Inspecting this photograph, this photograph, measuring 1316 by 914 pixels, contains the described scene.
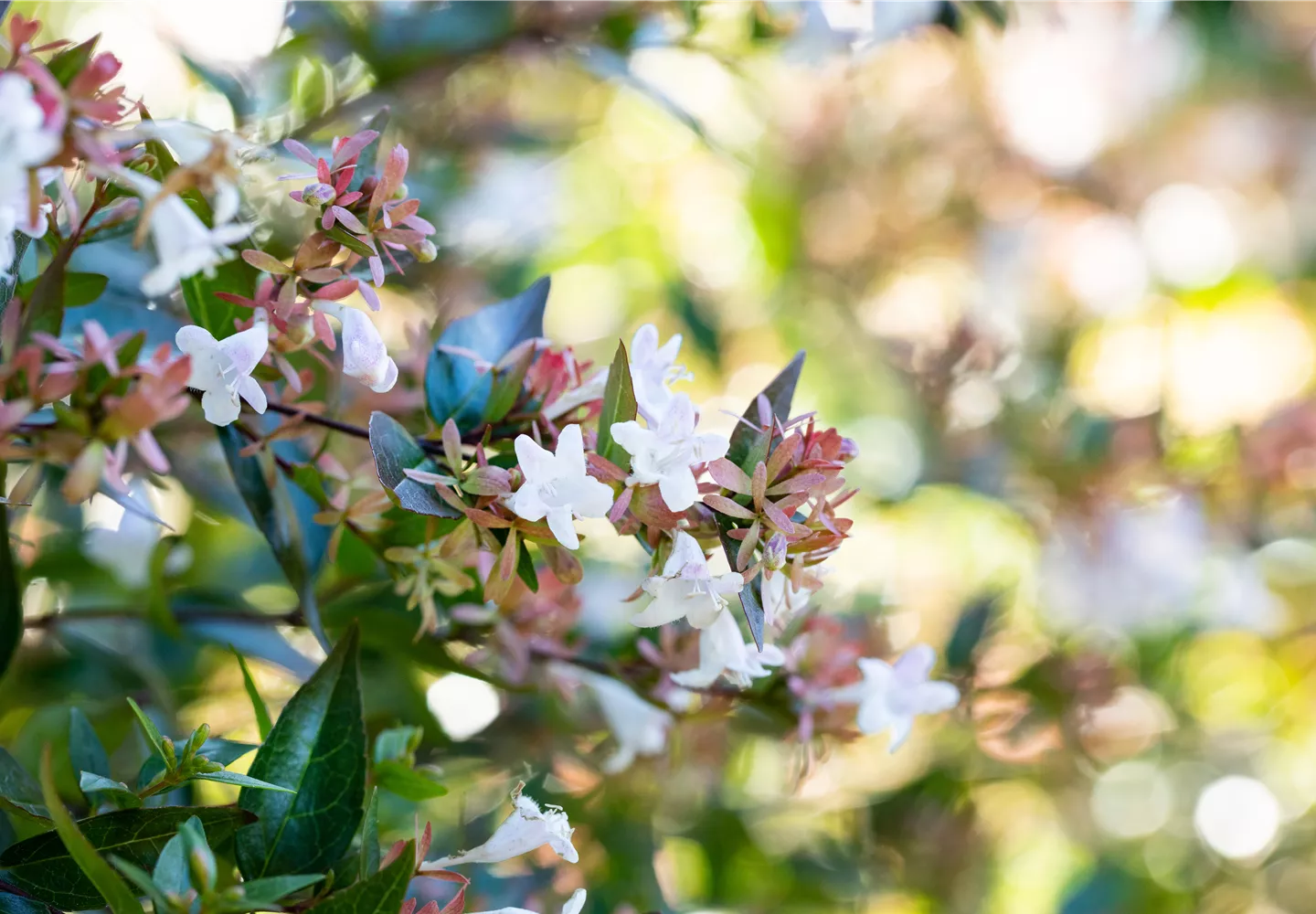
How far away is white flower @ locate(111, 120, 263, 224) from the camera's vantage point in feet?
0.86

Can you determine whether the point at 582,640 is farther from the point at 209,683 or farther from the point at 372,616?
the point at 209,683

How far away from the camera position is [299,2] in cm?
73

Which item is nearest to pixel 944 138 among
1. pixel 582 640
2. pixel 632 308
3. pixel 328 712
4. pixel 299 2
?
pixel 632 308

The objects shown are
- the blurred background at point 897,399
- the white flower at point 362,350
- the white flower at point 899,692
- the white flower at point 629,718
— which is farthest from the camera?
the blurred background at point 897,399

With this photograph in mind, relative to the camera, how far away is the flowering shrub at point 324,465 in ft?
0.87

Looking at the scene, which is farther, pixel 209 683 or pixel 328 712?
pixel 209 683

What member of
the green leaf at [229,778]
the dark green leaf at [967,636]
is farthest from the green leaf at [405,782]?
the dark green leaf at [967,636]

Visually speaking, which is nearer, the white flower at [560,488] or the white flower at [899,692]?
the white flower at [560,488]

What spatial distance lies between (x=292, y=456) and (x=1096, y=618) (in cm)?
90

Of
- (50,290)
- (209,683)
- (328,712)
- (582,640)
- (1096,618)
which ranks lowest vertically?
(1096,618)

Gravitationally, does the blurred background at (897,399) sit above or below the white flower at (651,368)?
below

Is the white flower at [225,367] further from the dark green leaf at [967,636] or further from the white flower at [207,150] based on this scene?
the dark green leaf at [967,636]

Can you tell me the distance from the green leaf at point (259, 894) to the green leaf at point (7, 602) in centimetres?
18

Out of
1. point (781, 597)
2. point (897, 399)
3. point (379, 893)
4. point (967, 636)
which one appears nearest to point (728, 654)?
point (781, 597)
